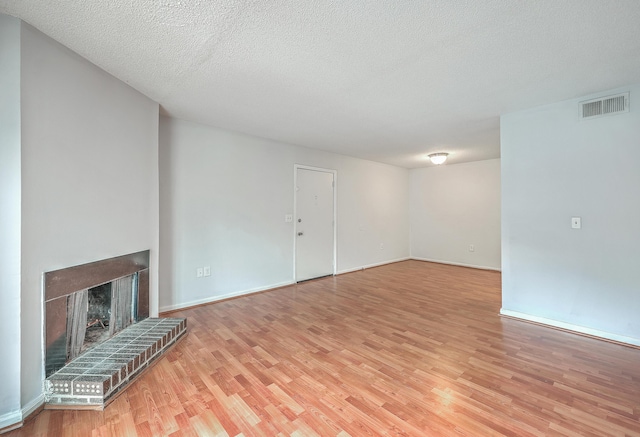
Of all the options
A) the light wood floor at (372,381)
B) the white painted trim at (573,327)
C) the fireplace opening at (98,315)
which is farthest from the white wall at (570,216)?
the fireplace opening at (98,315)

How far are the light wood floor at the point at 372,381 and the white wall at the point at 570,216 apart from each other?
31 cm

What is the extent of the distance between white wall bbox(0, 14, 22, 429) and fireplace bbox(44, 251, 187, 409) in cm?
18

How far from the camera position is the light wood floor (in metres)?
1.53

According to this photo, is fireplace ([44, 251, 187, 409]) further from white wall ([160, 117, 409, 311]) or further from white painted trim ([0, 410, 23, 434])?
white wall ([160, 117, 409, 311])

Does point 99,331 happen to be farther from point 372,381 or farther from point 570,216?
point 570,216

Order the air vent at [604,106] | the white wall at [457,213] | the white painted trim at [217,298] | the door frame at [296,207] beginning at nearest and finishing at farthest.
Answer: the air vent at [604,106], the white painted trim at [217,298], the door frame at [296,207], the white wall at [457,213]

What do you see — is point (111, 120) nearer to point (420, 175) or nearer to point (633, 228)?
point (633, 228)

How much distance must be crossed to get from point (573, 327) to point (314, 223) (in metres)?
3.62

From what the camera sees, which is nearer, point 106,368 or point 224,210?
point 106,368

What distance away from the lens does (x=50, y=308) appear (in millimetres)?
1782

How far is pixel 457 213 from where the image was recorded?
622 cm

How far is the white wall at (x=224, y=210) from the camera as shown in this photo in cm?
334

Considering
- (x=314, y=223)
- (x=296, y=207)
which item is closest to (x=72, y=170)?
(x=296, y=207)

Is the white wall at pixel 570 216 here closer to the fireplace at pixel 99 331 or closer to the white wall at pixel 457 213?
the white wall at pixel 457 213
